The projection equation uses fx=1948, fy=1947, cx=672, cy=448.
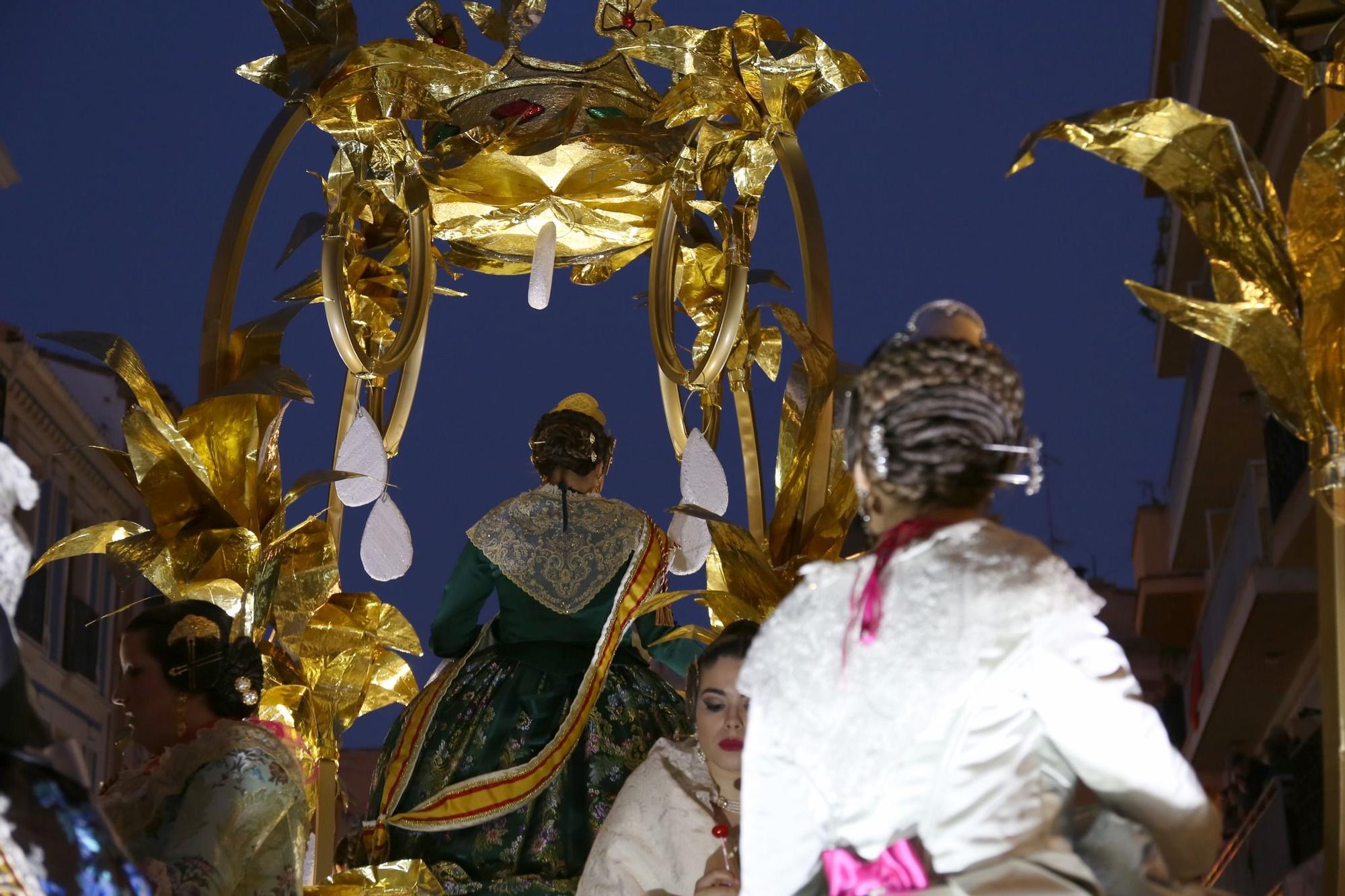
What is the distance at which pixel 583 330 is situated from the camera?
Answer: 125ft

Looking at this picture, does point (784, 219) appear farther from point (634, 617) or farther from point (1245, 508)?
point (634, 617)

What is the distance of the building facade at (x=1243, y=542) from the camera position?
429 inches

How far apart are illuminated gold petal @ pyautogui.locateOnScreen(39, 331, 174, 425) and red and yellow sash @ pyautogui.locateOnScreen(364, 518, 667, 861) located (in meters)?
1.09

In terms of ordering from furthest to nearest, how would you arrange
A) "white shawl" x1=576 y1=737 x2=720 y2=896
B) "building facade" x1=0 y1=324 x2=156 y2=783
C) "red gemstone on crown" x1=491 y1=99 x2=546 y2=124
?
"building facade" x1=0 y1=324 x2=156 y2=783
"red gemstone on crown" x1=491 y1=99 x2=546 y2=124
"white shawl" x1=576 y1=737 x2=720 y2=896

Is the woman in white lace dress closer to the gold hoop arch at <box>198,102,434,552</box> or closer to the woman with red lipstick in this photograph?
the woman with red lipstick

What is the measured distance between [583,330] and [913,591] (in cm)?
3542

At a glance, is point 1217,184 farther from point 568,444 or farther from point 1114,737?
point 568,444

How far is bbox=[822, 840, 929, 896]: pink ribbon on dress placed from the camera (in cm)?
270

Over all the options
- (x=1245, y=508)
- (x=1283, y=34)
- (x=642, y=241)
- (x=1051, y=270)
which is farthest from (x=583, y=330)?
(x=1283, y=34)

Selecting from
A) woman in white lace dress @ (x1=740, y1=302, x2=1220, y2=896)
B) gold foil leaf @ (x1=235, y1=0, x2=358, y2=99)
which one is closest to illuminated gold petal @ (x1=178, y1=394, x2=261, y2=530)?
gold foil leaf @ (x1=235, y1=0, x2=358, y2=99)

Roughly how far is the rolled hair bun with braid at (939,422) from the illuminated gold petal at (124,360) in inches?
116

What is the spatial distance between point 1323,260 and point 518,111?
2669 millimetres

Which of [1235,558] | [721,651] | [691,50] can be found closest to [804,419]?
[691,50]

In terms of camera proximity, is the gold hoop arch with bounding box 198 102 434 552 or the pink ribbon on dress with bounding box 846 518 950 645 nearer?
the pink ribbon on dress with bounding box 846 518 950 645
